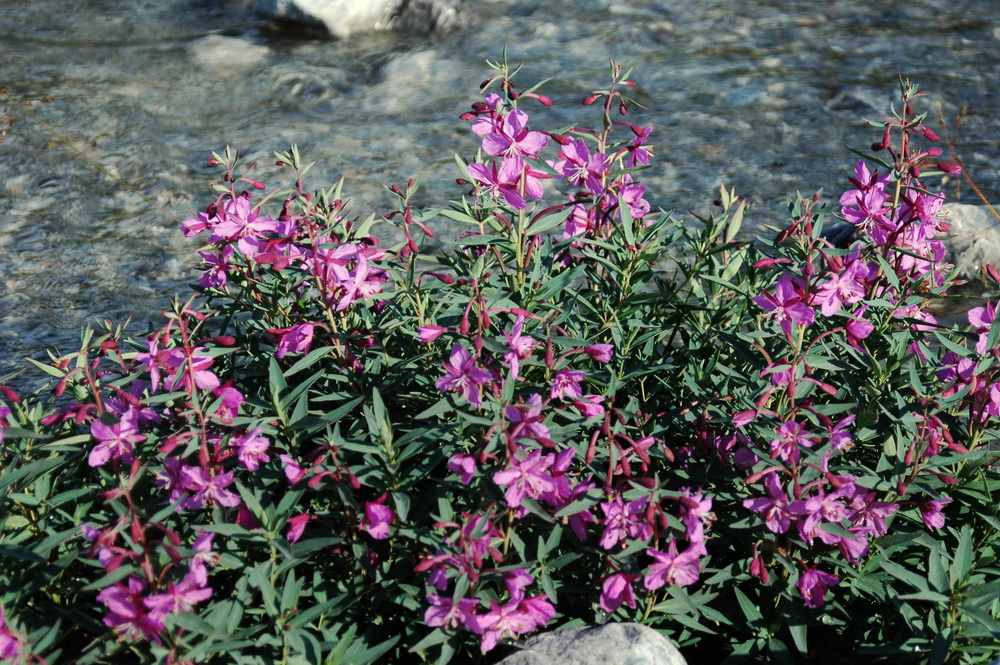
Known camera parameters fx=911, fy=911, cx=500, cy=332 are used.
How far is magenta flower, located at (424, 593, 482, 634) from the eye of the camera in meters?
1.74

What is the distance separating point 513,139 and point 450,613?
987 millimetres

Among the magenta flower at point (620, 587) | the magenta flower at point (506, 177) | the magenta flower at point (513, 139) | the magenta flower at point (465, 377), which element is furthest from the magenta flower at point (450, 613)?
the magenta flower at point (513, 139)

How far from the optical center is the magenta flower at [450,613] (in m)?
1.74

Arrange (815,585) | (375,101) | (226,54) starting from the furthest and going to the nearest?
(226,54) < (375,101) < (815,585)

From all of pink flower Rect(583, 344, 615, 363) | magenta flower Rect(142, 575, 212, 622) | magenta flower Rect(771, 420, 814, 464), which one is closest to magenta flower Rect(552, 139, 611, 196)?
pink flower Rect(583, 344, 615, 363)

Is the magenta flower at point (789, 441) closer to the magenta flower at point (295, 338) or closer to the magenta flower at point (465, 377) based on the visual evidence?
the magenta flower at point (465, 377)

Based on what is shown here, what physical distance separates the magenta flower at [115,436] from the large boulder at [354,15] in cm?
579

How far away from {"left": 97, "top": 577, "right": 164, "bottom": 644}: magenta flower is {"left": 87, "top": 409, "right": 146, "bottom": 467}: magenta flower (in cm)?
31

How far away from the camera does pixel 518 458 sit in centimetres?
175

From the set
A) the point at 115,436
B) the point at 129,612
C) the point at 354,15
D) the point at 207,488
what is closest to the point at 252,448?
the point at 207,488

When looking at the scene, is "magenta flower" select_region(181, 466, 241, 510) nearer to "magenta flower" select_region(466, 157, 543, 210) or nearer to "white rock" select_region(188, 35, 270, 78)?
"magenta flower" select_region(466, 157, 543, 210)

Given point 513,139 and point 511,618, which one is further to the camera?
point 513,139

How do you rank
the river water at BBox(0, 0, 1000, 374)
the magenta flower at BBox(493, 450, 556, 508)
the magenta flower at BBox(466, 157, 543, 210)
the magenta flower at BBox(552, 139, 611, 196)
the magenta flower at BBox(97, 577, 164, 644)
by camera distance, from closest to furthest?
the magenta flower at BBox(97, 577, 164, 644)
the magenta flower at BBox(493, 450, 556, 508)
the magenta flower at BBox(466, 157, 543, 210)
the magenta flower at BBox(552, 139, 611, 196)
the river water at BBox(0, 0, 1000, 374)

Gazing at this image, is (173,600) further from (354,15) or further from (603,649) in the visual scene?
(354,15)
